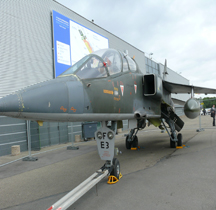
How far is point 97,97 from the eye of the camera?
10.9 ft

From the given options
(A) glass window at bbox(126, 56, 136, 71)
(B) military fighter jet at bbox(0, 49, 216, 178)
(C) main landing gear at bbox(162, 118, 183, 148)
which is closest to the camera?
(B) military fighter jet at bbox(0, 49, 216, 178)

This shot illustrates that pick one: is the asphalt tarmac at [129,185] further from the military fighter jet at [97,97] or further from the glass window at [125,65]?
the glass window at [125,65]

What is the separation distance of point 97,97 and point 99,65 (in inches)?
28.0

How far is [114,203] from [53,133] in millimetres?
8720

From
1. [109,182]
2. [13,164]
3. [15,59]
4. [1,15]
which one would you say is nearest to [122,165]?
[109,182]

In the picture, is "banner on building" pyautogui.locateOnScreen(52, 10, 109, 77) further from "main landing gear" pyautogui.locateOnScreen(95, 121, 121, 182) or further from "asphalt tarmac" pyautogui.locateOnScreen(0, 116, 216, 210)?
"main landing gear" pyautogui.locateOnScreen(95, 121, 121, 182)

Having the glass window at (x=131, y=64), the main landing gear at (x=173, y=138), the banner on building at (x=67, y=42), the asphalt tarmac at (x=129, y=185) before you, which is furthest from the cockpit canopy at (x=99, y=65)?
the banner on building at (x=67, y=42)

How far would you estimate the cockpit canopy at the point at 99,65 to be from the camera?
3.29 meters

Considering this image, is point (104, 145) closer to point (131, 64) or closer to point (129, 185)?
point (129, 185)

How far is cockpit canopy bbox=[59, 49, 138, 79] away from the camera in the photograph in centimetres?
329

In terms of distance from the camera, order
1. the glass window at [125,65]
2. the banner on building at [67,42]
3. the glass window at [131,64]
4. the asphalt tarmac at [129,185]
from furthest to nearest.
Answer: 1. the banner on building at [67,42]
2. the glass window at [131,64]
3. the glass window at [125,65]
4. the asphalt tarmac at [129,185]

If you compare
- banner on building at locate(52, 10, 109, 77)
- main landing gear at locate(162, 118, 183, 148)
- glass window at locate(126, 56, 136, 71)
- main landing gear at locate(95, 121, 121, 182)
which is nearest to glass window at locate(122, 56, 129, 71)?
glass window at locate(126, 56, 136, 71)

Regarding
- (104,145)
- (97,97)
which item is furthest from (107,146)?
(97,97)

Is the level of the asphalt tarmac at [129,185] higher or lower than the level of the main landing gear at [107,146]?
lower
